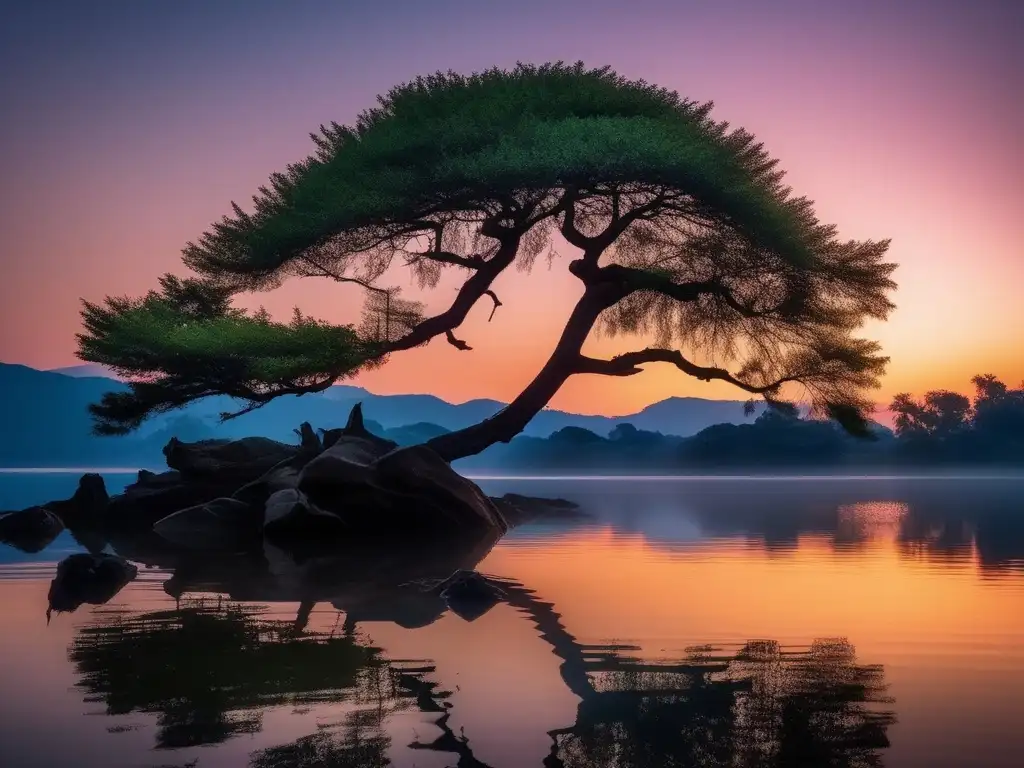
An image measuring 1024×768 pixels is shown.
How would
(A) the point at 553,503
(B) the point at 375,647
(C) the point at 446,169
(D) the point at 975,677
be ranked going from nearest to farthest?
(D) the point at 975,677 → (B) the point at 375,647 → (C) the point at 446,169 → (A) the point at 553,503

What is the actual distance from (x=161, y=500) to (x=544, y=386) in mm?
8088

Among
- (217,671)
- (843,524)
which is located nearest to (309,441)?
(843,524)

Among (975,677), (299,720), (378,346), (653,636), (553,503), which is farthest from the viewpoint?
(553,503)

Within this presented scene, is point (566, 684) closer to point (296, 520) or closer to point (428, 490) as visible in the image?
point (296, 520)

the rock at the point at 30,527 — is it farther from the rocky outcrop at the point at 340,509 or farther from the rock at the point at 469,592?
the rock at the point at 469,592

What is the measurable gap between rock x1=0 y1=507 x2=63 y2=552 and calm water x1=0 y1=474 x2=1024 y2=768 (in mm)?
6506

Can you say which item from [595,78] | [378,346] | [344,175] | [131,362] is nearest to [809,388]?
[595,78]

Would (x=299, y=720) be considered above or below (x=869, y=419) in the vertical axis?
below

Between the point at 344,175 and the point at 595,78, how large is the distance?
5.56 metres

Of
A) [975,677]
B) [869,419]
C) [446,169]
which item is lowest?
[975,677]

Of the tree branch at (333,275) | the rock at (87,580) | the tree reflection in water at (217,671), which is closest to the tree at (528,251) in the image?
the tree branch at (333,275)

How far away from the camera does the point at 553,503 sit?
23.2 metres

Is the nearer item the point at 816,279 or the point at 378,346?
the point at 378,346

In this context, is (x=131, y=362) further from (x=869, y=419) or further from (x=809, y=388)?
(x=869, y=419)
